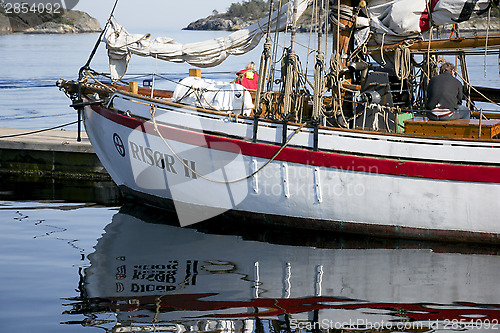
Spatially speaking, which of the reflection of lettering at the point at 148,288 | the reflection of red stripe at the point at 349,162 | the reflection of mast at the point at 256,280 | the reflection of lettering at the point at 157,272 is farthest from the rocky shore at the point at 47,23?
the reflection of lettering at the point at 148,288

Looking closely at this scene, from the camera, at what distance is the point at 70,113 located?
76.3ft

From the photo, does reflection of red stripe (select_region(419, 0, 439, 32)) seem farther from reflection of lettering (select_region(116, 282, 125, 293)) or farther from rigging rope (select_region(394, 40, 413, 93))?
reflection of lettering (select_region(116, 282, 125, 293))

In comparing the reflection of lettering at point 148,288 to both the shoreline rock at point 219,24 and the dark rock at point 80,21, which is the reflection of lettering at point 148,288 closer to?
the dark rock at point 80,21

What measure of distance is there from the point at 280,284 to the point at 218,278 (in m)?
0.77

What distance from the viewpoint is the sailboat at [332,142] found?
8906 millimetres

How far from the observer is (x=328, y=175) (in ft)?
30.0

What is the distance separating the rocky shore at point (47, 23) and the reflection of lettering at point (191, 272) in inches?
2857

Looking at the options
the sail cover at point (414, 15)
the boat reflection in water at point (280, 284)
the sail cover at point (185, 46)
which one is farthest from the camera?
the sail cover at point (185, 46)

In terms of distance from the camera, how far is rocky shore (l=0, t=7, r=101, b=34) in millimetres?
87375

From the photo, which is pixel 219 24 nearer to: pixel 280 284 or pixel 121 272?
pixel 121 272

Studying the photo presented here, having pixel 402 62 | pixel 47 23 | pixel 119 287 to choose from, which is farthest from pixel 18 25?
pixel 119 287

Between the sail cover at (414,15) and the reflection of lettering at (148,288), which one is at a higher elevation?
the sail cover at (414,15)

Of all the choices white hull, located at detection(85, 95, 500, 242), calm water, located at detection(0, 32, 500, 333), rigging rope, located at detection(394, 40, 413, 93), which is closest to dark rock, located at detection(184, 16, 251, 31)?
rigging rope, located at detection(394, 40, 413, 93)

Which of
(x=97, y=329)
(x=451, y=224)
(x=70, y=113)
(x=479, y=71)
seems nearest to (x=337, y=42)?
(x=451, y=224)
